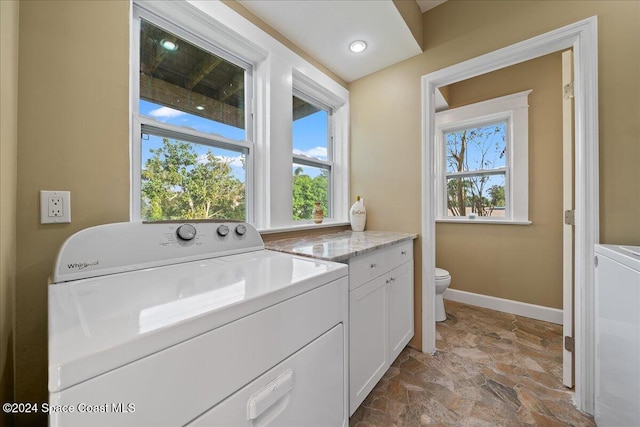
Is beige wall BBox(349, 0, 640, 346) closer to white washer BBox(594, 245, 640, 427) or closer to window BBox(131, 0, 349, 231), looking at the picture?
white washer BBox(594, 245, 640, 427)

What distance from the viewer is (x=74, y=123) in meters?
0.98

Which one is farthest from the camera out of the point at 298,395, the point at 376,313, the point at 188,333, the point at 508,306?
the point at 508,306

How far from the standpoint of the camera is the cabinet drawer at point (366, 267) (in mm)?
1300

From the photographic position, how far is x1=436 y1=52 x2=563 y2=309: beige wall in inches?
93.3

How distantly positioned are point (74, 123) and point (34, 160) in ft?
0.63

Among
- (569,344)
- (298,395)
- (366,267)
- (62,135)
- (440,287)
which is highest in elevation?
(62,135)

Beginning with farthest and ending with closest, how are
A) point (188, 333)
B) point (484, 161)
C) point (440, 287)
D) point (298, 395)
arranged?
point (484, 161)
point (440, 287)
point (298, 395)
point (188, 333)

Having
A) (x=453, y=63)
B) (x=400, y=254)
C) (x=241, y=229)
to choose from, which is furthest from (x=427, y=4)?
(x=241, y=229)

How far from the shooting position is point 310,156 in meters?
2.23

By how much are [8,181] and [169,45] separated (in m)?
1.05

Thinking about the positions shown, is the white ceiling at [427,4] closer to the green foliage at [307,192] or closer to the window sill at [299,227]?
the green foliage at [307,192]

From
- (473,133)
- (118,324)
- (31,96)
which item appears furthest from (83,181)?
(473,133)

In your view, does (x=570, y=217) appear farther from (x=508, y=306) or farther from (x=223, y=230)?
(x=223, y=230)

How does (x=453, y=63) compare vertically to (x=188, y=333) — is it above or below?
above
